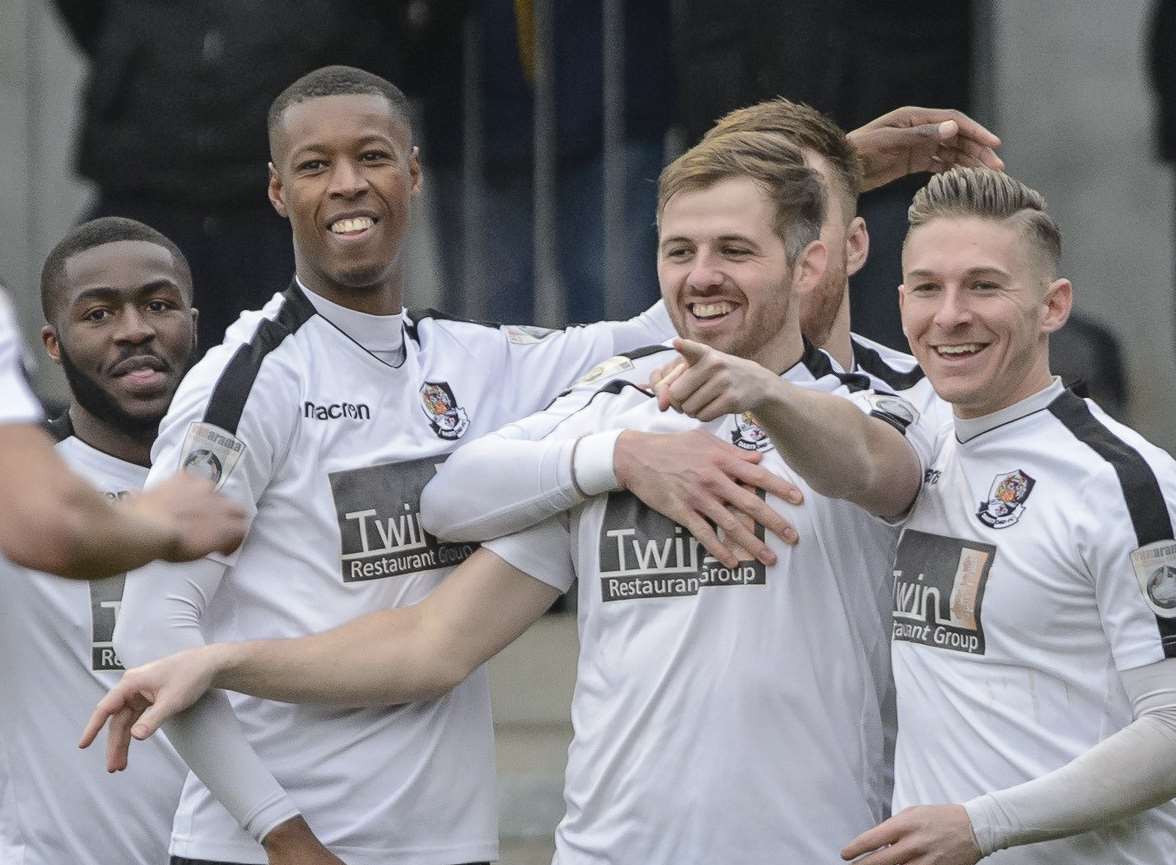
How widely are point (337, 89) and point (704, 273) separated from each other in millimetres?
868

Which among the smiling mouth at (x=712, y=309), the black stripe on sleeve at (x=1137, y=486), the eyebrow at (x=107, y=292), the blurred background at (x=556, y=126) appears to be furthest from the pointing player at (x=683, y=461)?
the blurred background at (x=556, y=126)

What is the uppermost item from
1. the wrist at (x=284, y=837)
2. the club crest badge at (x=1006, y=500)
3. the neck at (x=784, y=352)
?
the neck at (x=784, y=352)

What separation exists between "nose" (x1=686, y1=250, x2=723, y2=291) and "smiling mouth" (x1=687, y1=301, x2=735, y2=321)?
3 cm

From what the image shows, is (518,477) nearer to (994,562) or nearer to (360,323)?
(360,323)

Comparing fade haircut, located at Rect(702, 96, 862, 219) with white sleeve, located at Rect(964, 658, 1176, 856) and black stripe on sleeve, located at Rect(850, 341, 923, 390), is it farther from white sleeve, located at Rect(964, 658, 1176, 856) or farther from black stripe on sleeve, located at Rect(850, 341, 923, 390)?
white sleeve, located at Rect(964, 658, 1176, 856)

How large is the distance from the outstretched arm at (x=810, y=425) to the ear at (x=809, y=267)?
324 mm

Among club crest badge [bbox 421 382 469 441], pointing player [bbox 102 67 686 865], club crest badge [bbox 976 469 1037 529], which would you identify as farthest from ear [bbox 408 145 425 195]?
club crest badge [bbox 976 469 1037 529]

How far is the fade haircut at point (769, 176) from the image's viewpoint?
12.1 ft

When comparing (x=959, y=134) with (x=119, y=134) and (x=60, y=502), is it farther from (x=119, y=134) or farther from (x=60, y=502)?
(x=119, y=134)

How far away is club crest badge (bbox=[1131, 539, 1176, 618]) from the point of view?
3.22 meters

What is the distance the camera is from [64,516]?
2453 millimetres

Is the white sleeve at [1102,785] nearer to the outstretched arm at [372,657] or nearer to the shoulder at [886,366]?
the outstretched arm at [372,657]

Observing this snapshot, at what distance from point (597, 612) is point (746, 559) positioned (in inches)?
11.5

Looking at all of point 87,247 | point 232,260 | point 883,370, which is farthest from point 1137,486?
point 232,260
